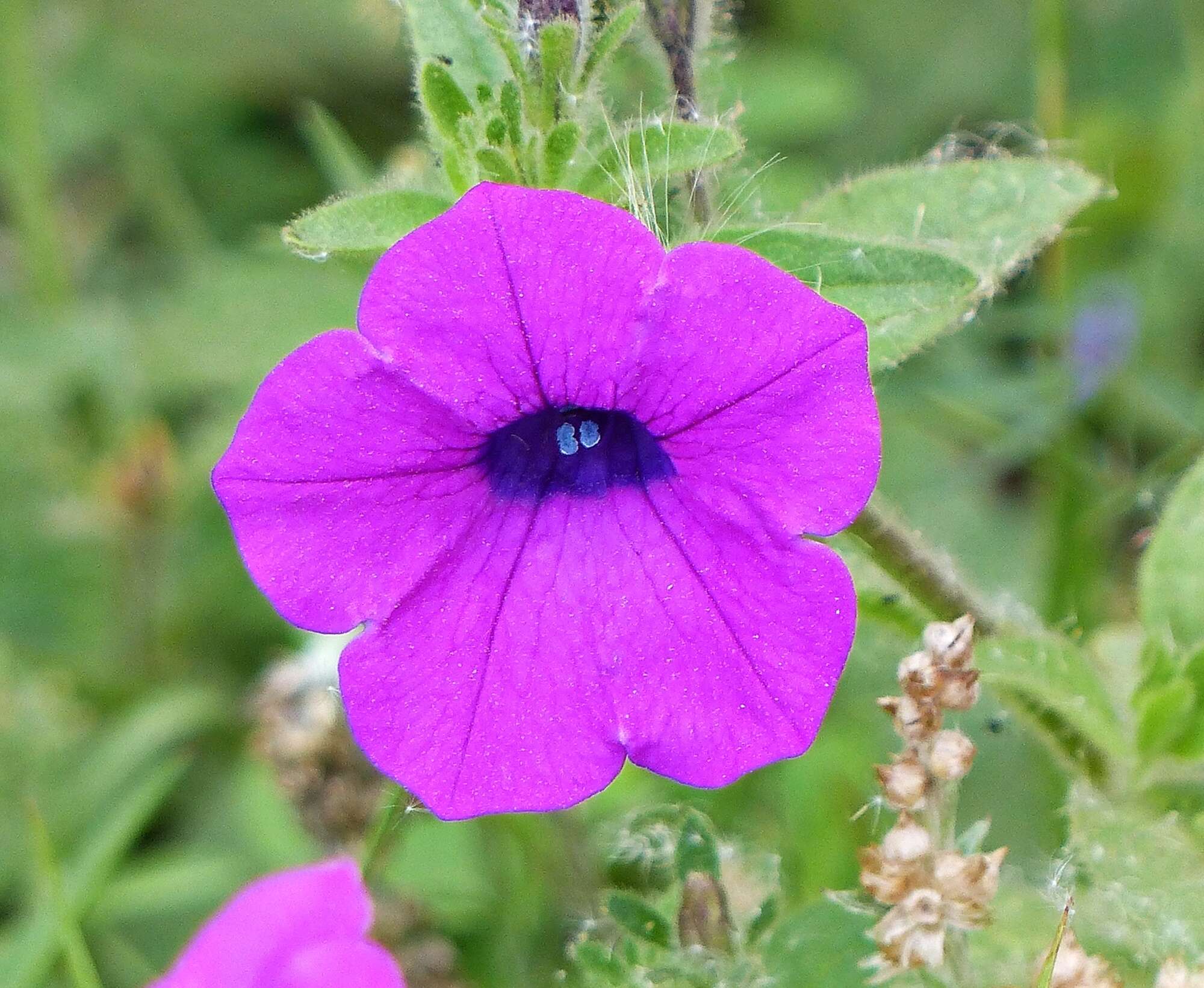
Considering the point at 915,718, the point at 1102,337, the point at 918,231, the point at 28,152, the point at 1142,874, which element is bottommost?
the point at 1102,337

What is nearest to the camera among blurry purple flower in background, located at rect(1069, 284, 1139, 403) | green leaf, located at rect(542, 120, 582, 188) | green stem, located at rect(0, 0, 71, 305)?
green leaf, located at rect(542, 120, 582, 188)

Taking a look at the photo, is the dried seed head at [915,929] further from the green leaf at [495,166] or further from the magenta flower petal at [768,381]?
the green leaf at [495,166]

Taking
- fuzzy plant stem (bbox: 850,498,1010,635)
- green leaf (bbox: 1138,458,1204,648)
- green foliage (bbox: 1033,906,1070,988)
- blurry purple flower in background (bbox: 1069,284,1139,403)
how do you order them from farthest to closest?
blurry purple flower in background (bbox: 1069,284,1139,403) < green leaf (bbox: 1138,458,1204,648) < fuzzy plant stem (bbox: 850,498,1010,635) < green foliage (bbox: 1033,906,1070,988)

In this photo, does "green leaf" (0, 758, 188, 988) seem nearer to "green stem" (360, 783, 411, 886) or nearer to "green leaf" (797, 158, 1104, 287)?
"green stem" (360, 783, 411, 886)

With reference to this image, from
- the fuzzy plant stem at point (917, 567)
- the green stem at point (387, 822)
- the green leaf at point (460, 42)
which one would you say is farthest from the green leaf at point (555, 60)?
the green stem at point (387, 822)

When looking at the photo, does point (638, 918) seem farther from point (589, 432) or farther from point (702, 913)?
point (589, 432)

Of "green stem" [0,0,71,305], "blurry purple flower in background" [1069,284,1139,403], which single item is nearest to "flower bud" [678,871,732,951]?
"blurry purple flower in background" [1069,284,1139,403]

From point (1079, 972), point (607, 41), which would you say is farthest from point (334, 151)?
point (1079, 972)
